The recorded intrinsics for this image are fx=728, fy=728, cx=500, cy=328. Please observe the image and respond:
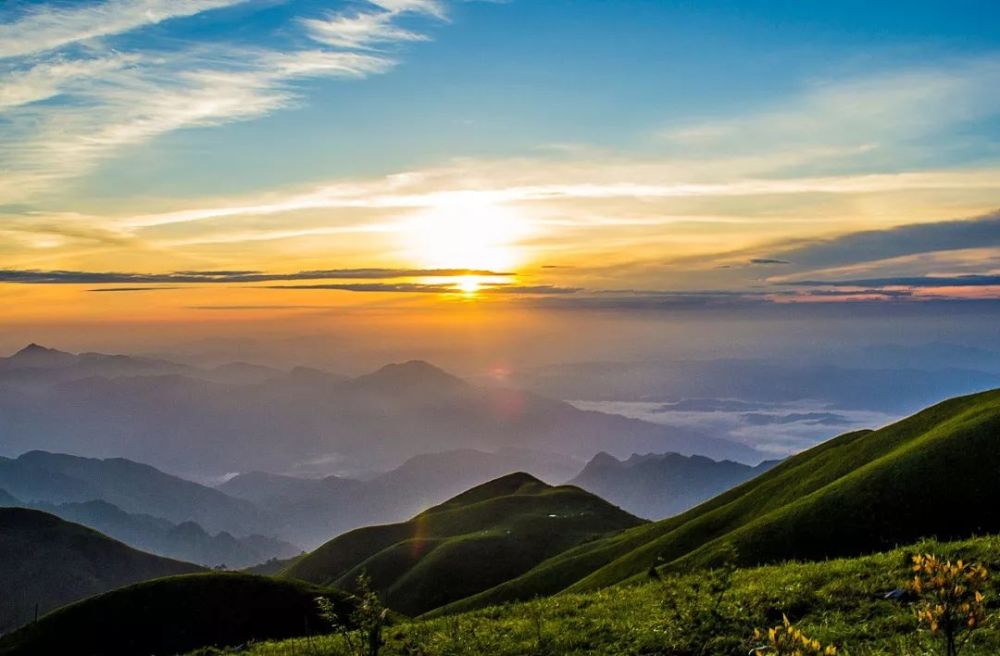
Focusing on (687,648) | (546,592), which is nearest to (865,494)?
(687,648)

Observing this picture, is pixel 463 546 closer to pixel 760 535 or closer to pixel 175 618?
pixel 175 618

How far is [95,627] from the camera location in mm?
59969

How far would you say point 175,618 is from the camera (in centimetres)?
5934

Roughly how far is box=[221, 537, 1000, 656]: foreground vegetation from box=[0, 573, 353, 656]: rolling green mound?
31.4m

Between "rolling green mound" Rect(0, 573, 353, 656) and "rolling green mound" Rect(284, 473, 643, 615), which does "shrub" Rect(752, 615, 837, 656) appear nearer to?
"rolling green mound" Rect(0, 573, 353, 656)

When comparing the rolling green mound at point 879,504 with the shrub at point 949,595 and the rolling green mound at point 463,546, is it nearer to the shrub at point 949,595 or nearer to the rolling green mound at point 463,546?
the shrub at point 949,595

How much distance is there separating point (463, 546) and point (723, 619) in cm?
11144

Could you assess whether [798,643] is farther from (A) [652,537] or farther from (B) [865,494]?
(A) [652,537]

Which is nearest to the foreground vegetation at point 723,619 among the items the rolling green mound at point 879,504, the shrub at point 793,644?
the shrub at point 793,644

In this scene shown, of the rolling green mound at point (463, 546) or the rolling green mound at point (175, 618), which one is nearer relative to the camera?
the rolling green mound at point (175, 618)

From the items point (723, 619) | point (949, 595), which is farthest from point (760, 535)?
point (949, 595)

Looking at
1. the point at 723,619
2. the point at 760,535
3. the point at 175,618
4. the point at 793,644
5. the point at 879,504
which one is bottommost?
the point at 175,618

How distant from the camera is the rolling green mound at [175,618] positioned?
2224 inches

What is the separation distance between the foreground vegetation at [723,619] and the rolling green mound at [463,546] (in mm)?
69284
